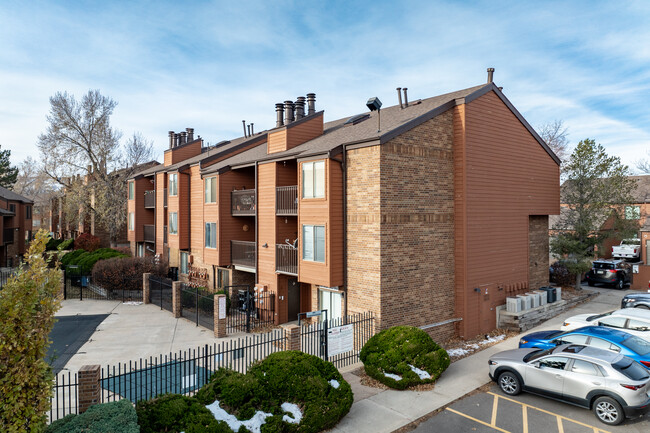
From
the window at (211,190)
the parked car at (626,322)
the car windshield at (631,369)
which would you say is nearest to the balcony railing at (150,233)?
the window at (211,190)

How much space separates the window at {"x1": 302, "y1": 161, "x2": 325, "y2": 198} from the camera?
15.9m

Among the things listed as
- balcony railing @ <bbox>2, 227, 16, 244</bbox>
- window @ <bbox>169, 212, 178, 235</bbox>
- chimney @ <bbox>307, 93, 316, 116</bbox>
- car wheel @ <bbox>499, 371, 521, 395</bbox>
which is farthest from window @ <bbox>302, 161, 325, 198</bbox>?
balcony railing @ <bbox>2, 227, 16, 244</bbox>

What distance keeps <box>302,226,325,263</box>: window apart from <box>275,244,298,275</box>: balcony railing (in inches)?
54.5

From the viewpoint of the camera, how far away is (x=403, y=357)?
11.8 metres

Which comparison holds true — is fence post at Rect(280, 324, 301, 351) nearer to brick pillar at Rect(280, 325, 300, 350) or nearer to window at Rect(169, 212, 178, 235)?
brick pillar at Rect(280, 325, 300, 350)

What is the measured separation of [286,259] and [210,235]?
721cm

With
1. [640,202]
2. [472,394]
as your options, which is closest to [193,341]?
[472,394]

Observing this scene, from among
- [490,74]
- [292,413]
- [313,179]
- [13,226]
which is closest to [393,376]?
[292,413]

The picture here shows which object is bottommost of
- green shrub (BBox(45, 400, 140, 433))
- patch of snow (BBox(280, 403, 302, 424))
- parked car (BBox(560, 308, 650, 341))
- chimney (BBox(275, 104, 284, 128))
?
patch of snow (BBox(280, 403, 302, 424))

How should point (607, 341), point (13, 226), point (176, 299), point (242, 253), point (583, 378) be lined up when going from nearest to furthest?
point (583, 378) → point (607, 341) → point (176, 299) → point (242, 253) → point (13, 226)

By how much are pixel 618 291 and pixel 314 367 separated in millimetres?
25263

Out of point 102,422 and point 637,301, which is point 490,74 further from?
point 102,422

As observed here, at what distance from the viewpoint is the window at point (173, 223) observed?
28087mm

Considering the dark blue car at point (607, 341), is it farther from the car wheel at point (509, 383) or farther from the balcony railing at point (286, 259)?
the balcony railing at point (286, 259)
